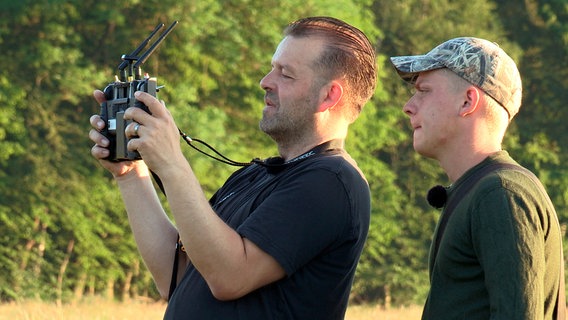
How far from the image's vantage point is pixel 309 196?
3566 millimetres

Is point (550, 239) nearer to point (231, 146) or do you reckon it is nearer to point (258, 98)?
point (231, 146)

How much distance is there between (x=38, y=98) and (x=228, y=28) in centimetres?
459

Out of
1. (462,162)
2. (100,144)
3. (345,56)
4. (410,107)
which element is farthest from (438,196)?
(100,144)

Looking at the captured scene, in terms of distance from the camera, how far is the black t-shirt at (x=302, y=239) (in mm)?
3508

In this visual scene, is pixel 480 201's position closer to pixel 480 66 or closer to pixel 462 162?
pixel 462 162

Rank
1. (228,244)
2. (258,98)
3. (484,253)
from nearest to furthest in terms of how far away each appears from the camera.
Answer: (484,253) → (228,244) → (258,98)

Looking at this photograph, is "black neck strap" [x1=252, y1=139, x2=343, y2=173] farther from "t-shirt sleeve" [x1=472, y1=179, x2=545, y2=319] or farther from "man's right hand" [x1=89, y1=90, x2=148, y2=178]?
"t-shirt sleeve" [x1=472, y1=179, x2=545, y2=319]

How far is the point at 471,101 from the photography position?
320cm

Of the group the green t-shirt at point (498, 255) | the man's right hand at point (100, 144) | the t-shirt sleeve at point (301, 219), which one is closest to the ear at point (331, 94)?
the t-shirt sleeve at point (301, 219)

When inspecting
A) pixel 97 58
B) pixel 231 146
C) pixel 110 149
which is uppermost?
pixel 97 58

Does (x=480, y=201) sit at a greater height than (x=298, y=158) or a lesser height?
lesser

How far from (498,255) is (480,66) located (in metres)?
0.54

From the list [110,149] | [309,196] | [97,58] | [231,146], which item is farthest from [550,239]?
Result: [97,58]

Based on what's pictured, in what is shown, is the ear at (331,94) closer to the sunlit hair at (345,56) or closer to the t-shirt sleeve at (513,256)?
the sunlit hair at (345,56)
